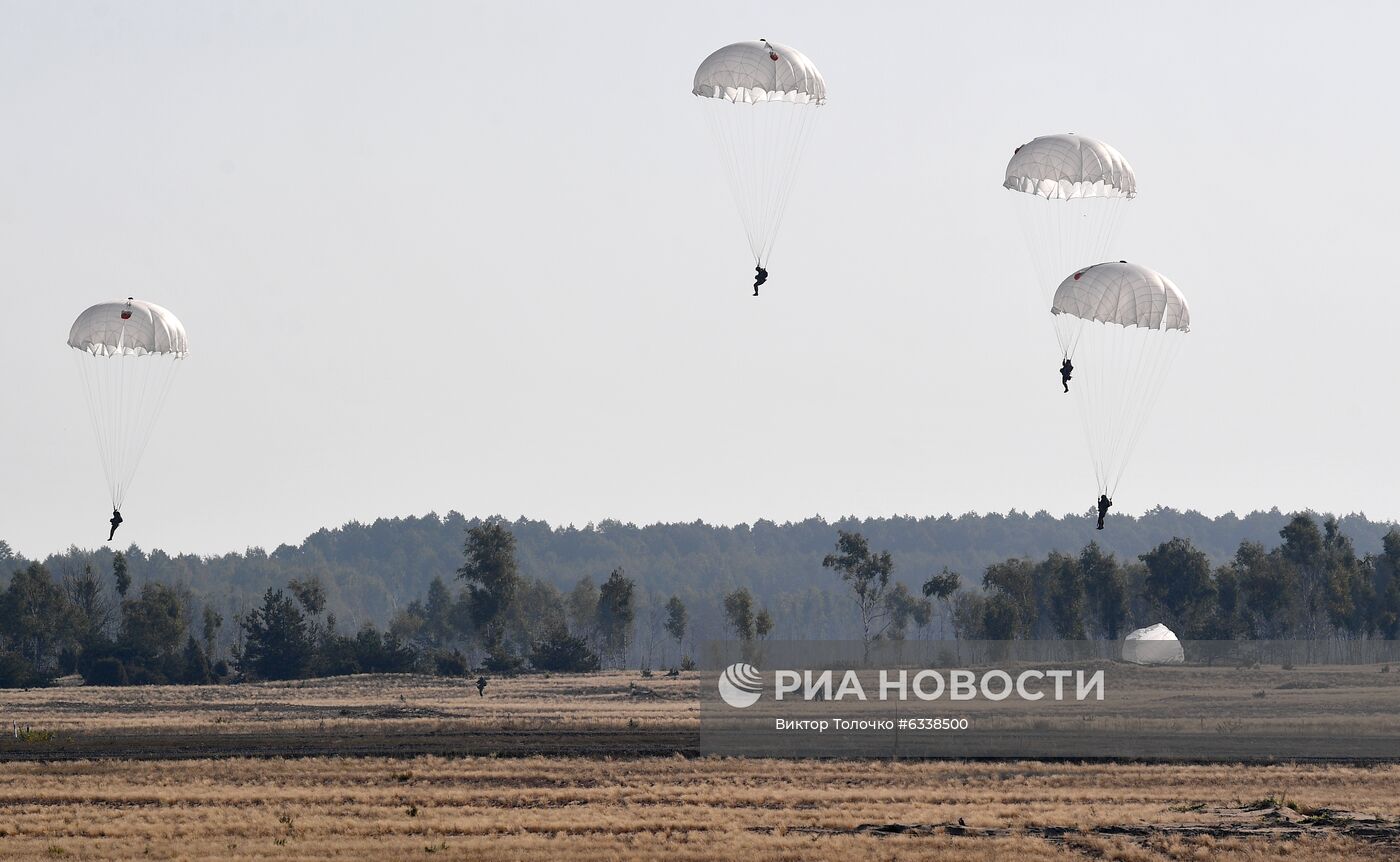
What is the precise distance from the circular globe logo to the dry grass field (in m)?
2.43

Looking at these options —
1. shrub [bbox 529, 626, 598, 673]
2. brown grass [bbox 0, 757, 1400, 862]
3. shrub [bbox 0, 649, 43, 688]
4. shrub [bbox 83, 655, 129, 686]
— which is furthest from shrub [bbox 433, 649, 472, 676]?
brown grass [bbox 0, 757, 1400, 862]

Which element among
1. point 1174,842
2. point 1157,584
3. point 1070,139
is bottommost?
point 1174,842

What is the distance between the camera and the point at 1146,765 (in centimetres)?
4778

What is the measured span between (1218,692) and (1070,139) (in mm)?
24228

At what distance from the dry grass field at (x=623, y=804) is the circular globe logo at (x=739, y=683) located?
243 centimetres

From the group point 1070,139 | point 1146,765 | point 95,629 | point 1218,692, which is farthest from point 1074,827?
point 95,629

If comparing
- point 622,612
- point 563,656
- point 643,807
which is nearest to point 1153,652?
point 643,807

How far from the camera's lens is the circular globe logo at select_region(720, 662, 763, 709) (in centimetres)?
5644

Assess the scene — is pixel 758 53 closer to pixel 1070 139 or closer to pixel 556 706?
pixel 1070 139

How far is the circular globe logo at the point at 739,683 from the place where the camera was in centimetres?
5644

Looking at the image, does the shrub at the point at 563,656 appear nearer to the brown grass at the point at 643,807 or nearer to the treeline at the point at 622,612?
the treeline at the point at 622,612

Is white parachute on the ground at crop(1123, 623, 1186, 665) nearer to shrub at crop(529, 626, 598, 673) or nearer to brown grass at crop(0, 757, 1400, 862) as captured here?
brown grass at crop(0, 757, 1400, 862)

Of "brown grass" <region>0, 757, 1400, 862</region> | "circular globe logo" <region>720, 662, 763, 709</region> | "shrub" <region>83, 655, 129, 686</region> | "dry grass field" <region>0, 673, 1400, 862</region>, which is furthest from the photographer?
"shrub" <region>83, 655, 129, 686</region>

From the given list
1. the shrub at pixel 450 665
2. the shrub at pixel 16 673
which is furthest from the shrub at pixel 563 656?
the shrub at pixel 16 673
